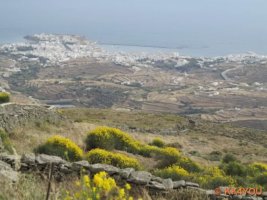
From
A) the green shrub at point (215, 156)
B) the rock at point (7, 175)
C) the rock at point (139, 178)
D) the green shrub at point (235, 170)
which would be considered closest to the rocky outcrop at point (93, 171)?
the rock at point (139, 178)

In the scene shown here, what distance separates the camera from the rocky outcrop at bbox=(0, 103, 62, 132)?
13.8m

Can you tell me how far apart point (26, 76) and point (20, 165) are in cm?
12994

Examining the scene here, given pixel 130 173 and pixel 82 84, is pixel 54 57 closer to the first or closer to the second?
pixel 82 84

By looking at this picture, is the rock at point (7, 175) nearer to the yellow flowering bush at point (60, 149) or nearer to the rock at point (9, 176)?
the rock at point (9, 176)

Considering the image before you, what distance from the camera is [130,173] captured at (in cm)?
840

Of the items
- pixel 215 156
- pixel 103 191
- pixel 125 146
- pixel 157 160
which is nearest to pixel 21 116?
pixel 125 146

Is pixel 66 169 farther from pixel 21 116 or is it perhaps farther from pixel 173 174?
pixel 21 116

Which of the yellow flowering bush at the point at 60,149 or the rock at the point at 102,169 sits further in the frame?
the yellow flowering bush at the point at 60,149

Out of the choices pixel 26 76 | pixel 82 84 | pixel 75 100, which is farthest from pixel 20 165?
pixel 26 76

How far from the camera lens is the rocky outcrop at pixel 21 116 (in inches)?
545

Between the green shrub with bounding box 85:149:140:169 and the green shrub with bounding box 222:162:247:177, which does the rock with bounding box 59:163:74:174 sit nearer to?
the green shrub with bounding box 85:149:140:169

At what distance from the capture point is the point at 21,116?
1517cm

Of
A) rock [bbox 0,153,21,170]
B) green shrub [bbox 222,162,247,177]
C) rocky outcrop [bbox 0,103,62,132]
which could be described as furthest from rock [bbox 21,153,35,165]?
green shrub [bbox 222,162,247,177]

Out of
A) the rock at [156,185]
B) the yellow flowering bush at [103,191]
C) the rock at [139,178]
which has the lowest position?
the rock at [156,185]
